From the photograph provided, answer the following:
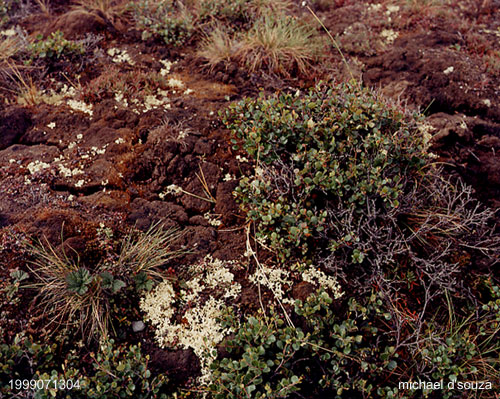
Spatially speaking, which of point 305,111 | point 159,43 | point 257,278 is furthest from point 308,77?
point 257,278

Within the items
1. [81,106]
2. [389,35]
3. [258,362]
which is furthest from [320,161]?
[389,35]

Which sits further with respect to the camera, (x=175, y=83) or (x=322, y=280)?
(x=175, y=83)

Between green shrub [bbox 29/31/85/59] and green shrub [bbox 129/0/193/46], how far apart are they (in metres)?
0.81

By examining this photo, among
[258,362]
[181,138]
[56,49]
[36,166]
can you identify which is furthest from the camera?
[56,49]

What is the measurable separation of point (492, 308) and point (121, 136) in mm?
3369

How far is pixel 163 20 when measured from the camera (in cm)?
508

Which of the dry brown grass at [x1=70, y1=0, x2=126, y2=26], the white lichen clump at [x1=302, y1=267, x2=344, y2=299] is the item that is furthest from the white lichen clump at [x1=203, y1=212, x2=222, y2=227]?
the dry brown grass at [x1=70, y1=0, x2=126, y2=26]

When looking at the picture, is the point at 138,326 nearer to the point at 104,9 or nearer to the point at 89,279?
the point at 89,279

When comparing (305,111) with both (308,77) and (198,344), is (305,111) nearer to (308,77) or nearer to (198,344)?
(308,77)

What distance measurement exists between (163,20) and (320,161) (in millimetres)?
3264

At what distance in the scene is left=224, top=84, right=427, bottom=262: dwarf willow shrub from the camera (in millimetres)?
2967

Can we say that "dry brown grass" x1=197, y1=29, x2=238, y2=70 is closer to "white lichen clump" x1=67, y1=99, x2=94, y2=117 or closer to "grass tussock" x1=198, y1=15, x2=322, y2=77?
"grass tussock" x1=198, y1=15, x2=322, y2=77

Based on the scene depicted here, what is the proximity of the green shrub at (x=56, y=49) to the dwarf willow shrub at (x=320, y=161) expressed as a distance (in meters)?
2.48

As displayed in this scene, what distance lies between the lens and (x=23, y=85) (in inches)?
171
